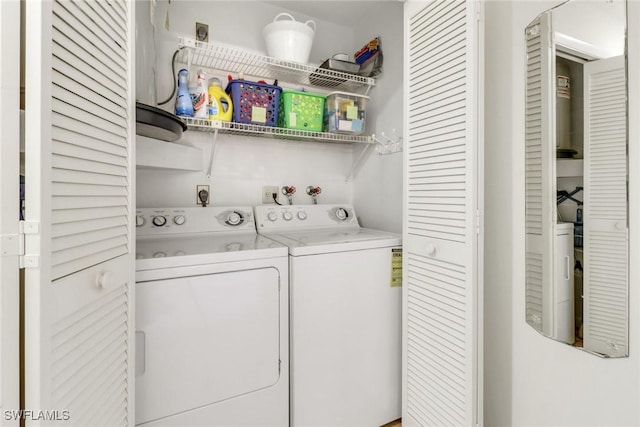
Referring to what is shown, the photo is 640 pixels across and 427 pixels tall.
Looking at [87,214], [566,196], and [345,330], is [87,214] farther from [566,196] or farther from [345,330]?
[566,196]

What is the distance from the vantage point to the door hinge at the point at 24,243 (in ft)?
2.13

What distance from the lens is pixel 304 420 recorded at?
151cm

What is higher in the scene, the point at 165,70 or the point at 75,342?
the point at 165,70

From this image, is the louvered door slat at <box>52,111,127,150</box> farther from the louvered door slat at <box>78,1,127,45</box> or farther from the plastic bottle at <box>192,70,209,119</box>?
the plastic bottle at <box>192,70,209,119</box>

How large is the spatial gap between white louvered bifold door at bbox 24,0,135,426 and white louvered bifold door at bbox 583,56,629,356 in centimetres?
160

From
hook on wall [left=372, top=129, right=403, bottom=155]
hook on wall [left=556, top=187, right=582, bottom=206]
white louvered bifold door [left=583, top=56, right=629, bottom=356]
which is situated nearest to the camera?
white louvered bifold door [left=583, top=56, right=629, bottom=356]

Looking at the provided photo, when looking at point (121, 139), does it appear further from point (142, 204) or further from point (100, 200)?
point (142, 204)

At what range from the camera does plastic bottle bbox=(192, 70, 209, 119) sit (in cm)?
171

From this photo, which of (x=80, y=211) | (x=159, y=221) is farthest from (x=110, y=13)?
(x=159, y=221)

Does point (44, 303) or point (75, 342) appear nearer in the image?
point (44, 303)

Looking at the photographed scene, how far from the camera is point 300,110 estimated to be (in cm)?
196

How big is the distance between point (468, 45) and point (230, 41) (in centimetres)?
155

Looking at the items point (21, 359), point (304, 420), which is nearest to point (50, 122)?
point (21, 359)

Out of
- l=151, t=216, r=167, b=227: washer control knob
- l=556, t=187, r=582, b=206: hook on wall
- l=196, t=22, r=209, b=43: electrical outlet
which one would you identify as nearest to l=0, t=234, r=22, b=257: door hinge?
l=151, t=216, r=167, b=227: washer control knob
